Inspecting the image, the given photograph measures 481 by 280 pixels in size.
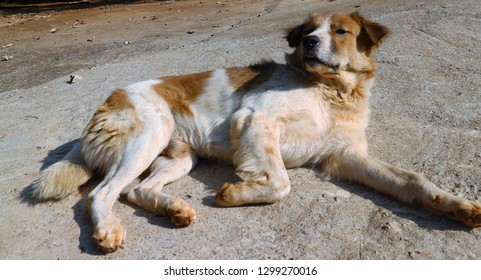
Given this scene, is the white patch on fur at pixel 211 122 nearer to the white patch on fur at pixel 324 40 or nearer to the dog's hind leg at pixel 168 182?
the dog's hind leg at pixel 168 182

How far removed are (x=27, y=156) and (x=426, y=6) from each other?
6.51 metres

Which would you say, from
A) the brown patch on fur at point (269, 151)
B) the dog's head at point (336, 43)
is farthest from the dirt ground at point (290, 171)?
the dog's head at point (336, 43)

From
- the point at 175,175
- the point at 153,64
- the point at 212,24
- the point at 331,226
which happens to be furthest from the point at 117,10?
the point at 331,226

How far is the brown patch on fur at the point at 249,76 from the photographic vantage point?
4090 mm

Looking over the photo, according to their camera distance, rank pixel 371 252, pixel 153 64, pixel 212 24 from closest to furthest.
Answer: pixel 371 252 → pixel 153 64 → pixel 212 24

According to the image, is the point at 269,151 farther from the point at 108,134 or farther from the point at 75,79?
the point at 75,79

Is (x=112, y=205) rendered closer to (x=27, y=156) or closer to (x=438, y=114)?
(x=27, y=156)

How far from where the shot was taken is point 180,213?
300cm

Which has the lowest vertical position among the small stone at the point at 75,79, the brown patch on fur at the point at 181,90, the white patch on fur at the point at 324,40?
the small stone at the point at 75,79

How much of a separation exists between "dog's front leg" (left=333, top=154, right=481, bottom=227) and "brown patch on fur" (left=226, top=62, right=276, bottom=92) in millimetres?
1005

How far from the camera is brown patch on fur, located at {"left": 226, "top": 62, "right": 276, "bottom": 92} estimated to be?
409 cm

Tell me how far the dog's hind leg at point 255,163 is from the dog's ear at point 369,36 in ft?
3.96

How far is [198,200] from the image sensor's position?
11.0 ft

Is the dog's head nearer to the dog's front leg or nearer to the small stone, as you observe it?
the dog's front leg
